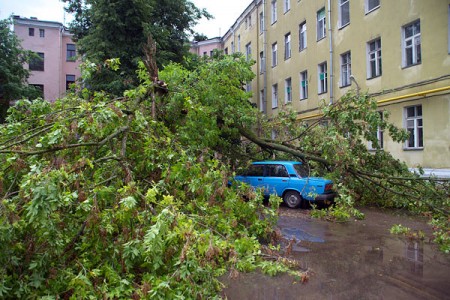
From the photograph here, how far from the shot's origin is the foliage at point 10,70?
68.9ft

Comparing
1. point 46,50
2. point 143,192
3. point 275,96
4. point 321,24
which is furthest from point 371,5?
point 46,50

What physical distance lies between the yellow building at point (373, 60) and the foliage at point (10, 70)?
1496 cm

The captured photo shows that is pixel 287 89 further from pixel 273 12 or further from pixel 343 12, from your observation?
pixel 343 12

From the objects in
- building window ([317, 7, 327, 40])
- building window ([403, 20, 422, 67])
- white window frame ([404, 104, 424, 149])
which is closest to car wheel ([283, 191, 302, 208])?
white window frame ([404, 104, 424, 149])

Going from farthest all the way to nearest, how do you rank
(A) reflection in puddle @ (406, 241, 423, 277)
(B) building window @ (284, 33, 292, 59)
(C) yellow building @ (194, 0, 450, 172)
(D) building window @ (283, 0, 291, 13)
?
(B) building window @ (284, 33, 292, 59) < (D) building window @ (283, 0, 291, 13) < (C) yellow building @ (194, 0, 450, 172) < (A) reflection in puddle @ (406, 241, 423, 277)

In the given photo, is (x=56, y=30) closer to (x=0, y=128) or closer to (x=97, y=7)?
(x=97, y=7)

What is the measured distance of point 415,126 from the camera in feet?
45.0

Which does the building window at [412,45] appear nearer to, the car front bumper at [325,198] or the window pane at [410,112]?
the window pane at [410,112]

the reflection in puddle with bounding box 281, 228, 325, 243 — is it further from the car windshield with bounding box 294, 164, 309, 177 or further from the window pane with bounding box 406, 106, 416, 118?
the window pane with bounding box 406, 106, 416, 118

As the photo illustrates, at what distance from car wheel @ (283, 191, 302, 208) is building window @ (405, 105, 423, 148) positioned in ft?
18.1

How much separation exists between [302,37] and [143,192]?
1904 centimetres

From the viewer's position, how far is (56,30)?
33.2 meters

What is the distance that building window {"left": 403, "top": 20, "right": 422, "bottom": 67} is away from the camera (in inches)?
535

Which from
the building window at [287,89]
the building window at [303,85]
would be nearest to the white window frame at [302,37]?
the building window at [303,85]
